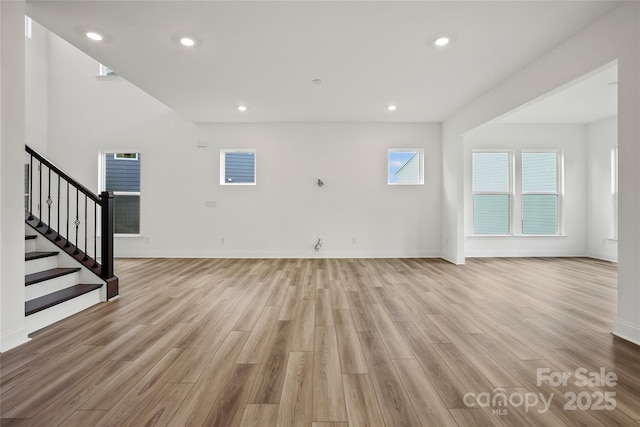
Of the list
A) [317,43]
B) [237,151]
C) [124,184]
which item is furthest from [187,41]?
[124,184]

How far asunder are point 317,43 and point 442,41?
1.30 meters

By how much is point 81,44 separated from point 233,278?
10.9 feet

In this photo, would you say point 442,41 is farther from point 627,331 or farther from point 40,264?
A: point 40,264

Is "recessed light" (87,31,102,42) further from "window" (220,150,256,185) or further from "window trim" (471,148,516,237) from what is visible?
"window trim" (471,148,516,237)

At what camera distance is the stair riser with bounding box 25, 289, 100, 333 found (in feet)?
7.58

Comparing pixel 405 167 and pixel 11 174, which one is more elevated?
pixel 405 167

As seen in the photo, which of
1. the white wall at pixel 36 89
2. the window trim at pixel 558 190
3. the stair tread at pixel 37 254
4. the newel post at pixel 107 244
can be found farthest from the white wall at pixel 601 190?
the white wall at pixel 36 89

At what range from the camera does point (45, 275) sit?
2799 millimetres

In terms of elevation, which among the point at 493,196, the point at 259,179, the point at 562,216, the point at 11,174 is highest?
the point at 259,179

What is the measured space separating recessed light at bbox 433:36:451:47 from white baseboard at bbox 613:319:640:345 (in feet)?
9.70

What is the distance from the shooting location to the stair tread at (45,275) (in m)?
2.60

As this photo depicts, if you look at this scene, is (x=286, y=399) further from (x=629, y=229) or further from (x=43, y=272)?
(x=43, y=272)

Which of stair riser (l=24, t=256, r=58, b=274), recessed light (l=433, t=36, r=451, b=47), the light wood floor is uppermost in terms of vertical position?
recessed light (l=433, t=36, r=451, b=47)

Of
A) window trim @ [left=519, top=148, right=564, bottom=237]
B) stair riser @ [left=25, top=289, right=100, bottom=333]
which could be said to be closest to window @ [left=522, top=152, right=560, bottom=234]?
window trim @ [left=519, top=148, right=564, bottom=237]
